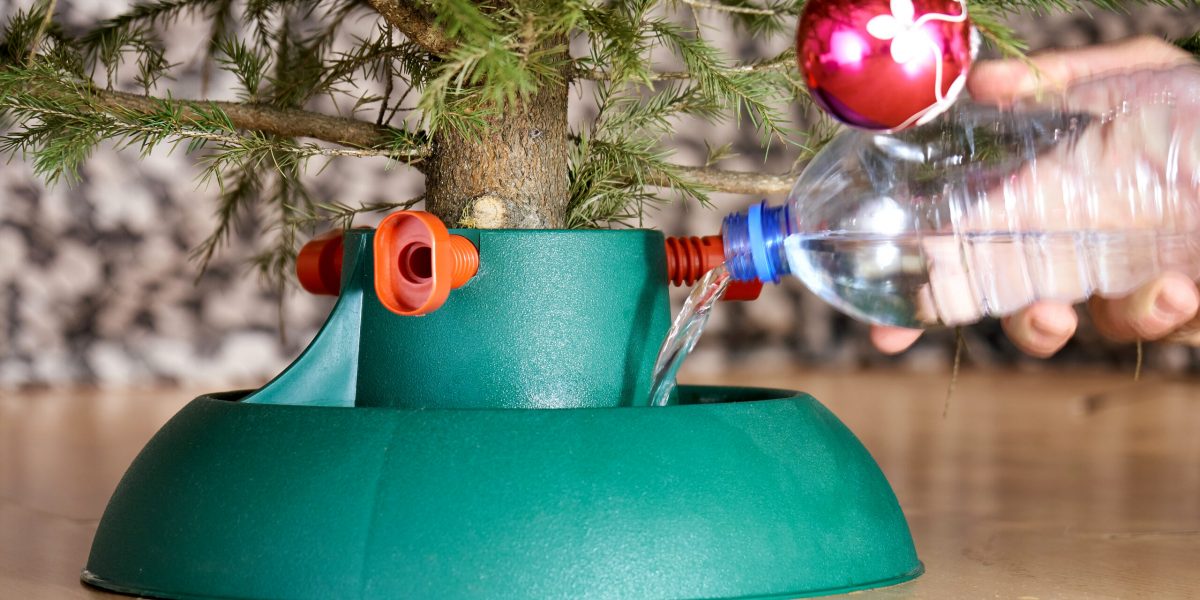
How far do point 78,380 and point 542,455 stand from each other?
1957mm

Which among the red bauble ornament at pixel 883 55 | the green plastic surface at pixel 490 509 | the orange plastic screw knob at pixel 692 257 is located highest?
the red bauble ornament at pixel 883 55

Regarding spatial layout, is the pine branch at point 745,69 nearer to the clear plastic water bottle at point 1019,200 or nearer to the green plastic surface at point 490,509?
the clear plastic water bottle at point 1019,200

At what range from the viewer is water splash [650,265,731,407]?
79cm

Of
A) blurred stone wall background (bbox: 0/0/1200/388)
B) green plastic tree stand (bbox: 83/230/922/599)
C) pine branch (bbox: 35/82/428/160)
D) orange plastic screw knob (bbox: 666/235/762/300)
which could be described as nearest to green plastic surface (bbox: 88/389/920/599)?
green plastic tree stand (bbox: 83/230/922/599)

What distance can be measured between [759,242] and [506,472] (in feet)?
0.69

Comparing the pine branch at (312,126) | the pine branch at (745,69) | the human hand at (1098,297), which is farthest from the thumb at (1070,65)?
the pine branch at (312,126)

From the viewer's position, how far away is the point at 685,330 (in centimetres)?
79

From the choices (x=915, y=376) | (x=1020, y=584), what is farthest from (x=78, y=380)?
(x=1020, y=584)

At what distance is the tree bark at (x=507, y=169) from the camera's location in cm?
83

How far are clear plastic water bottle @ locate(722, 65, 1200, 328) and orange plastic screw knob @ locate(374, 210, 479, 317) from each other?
0.84ft

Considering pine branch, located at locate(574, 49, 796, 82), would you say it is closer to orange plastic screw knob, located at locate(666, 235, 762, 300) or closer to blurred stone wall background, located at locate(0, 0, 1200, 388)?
orange plastic screw knob, located at locate(666, 235, 762, 300)

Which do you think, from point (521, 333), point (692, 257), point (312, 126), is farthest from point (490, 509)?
point (312, 126)

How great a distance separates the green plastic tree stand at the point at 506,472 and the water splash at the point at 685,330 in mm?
10

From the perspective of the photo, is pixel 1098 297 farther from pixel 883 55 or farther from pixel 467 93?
pixel 467 93
